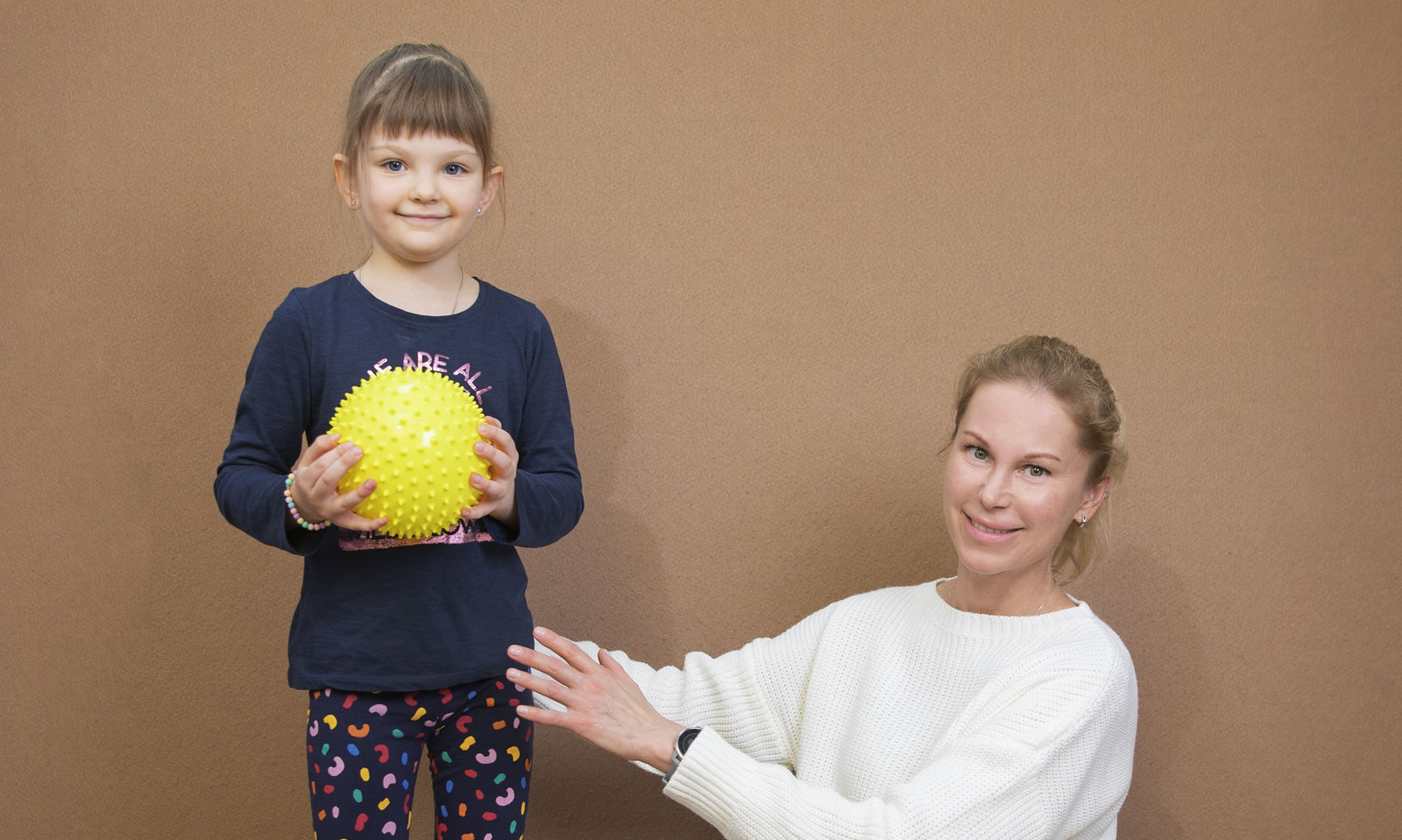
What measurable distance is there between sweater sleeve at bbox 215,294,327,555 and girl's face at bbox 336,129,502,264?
159 mm

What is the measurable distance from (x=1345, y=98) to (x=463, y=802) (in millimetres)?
1985

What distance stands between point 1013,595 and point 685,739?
0.55 meters

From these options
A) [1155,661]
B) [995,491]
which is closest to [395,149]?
[995,491]

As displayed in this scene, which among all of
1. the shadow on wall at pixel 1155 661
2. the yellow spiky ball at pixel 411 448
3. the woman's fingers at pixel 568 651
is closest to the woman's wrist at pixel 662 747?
the woman's fingers at pixel 568 651

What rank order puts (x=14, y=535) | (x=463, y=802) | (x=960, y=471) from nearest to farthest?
1. (x=463, y=802)
2. (x=960, y=471)
3. (x=14, y=535)

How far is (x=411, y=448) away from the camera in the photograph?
44.4 inches

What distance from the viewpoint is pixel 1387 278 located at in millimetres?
1959

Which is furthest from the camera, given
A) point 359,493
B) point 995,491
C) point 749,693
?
point 749,693

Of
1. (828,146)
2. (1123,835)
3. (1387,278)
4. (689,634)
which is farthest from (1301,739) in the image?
(828,146)

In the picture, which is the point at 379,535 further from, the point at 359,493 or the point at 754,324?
the point at 754,324

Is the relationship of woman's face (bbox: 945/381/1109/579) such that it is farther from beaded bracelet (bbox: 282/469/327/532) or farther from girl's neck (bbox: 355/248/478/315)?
beaded bracelet (bbox: 282/469/327/532)

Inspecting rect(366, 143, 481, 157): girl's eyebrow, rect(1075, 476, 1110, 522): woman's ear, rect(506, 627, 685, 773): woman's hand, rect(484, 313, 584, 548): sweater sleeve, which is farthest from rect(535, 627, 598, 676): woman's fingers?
rect(1075, 476, 1110, 522): woman's ear

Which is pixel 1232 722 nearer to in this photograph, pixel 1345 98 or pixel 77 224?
pixel 1345 98

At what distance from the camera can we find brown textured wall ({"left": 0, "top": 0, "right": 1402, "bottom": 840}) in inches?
76.3
